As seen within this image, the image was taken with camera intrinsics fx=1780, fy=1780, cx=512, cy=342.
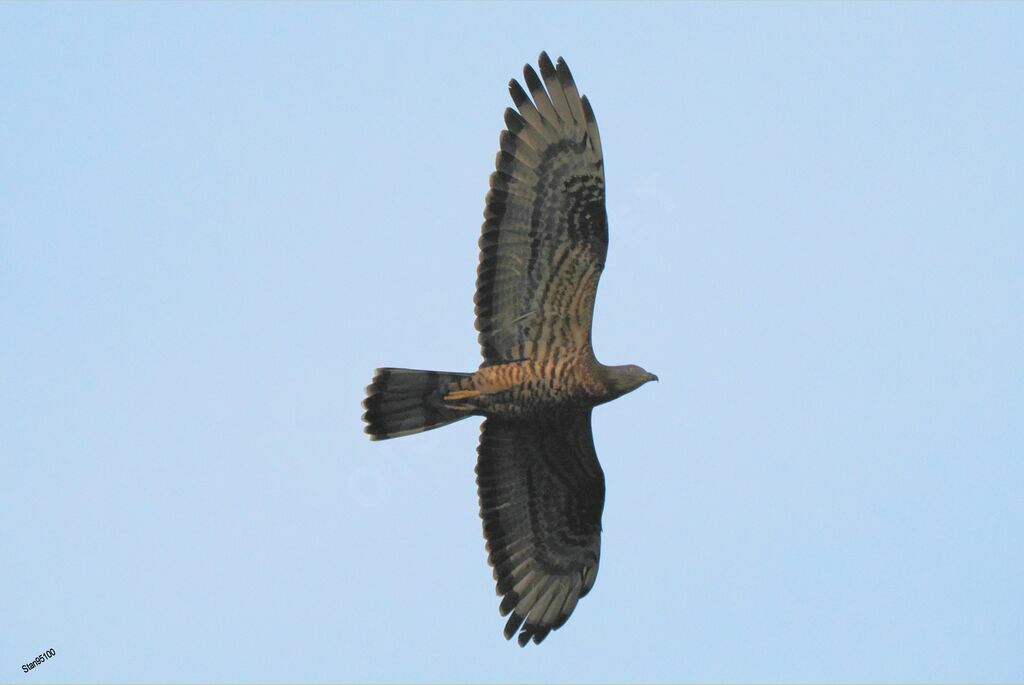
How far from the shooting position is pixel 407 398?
48.4 ft

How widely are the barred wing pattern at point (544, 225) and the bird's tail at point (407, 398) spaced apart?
429 mm

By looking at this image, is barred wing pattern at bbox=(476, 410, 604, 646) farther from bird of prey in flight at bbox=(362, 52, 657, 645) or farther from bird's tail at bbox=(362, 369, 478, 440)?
bird's tail at bbox=(362, 369, 478, 440)

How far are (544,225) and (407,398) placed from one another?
71.9 inches

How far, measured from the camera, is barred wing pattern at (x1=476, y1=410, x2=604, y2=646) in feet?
50.6

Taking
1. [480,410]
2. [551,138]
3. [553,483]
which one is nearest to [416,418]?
[480,410]

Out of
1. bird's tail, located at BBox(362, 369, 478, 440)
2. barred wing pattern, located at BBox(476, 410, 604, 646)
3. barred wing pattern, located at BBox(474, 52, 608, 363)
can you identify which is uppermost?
barred wing pattern, located at BBox(474, 52, 608, 363)

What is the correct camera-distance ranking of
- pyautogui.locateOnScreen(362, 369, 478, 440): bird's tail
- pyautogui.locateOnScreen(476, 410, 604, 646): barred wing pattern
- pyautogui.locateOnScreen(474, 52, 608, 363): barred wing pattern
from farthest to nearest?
pyautogui.locateOnScreen(476, 410, 604, 646): barred wing pattern → pyautogui.locateOnScreen(362, 369, 478, 440): bird's tail → pyautogui.locateOnScreen(474, 52, 608, 363): barred wing pattern

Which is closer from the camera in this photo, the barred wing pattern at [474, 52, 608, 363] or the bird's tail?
the barred wing pattern at [474, 52, 608, 363]

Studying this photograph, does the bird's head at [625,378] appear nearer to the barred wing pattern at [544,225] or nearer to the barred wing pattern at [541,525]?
the barred wing pattern at [544,225]

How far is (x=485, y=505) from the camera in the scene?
50.9ft

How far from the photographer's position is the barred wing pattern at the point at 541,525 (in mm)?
15414

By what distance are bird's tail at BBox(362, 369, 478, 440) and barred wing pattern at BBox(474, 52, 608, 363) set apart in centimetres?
43

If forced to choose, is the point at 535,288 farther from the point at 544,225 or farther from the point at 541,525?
the point at 541,525

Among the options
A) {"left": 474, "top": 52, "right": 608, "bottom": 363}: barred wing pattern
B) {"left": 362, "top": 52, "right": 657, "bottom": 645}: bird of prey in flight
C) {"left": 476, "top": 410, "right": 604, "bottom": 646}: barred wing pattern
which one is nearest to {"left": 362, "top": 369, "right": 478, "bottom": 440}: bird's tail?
{"left": 362, "top": 52, "right": 657, "bottom": 645}: bird of prey in flight
